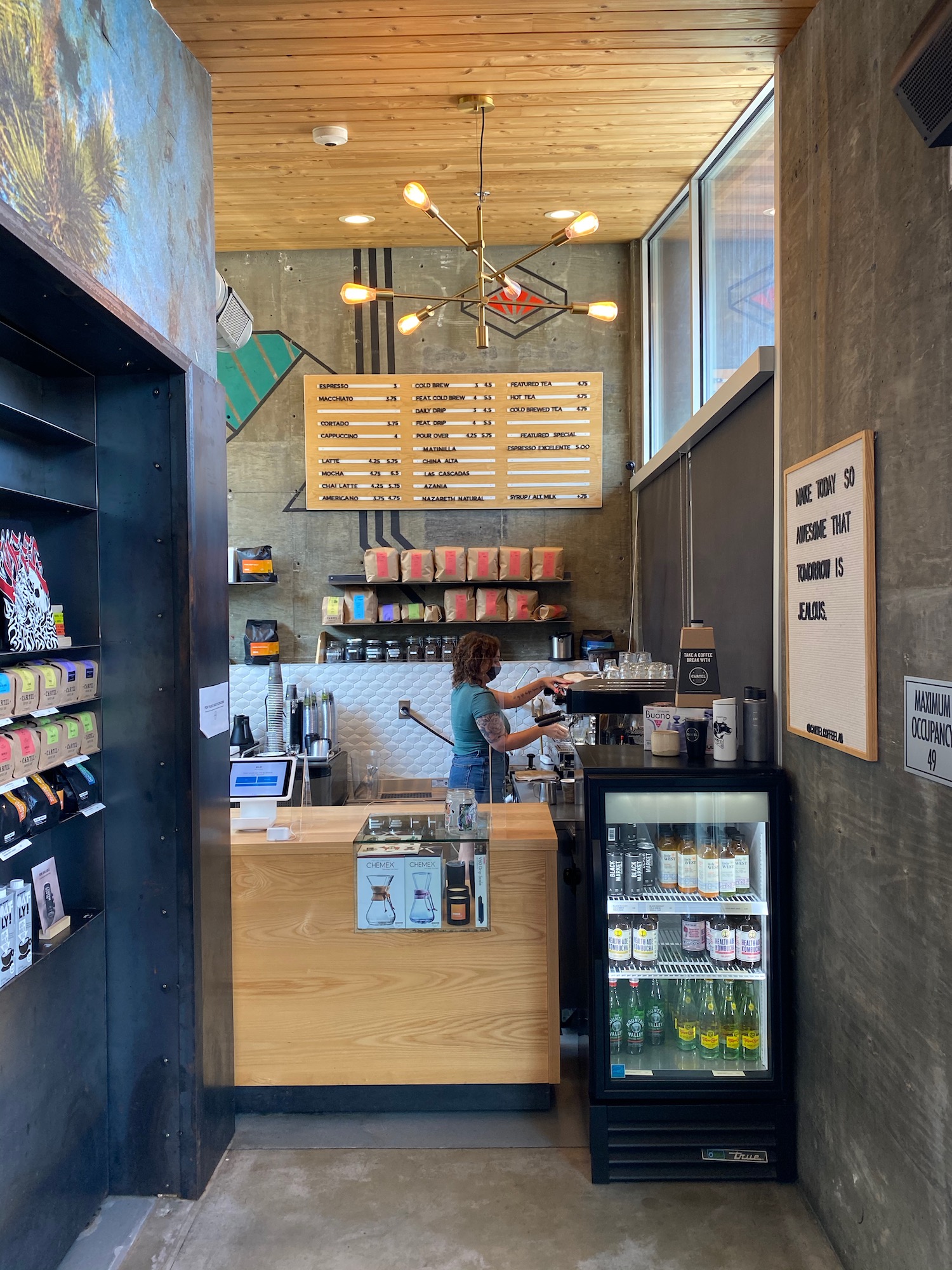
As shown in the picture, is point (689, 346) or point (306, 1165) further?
point (689, 346)

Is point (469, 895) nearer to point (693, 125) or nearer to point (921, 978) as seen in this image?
point (921, 978)

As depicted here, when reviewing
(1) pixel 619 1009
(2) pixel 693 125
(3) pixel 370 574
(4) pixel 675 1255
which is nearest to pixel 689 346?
(2) pixel 693 125

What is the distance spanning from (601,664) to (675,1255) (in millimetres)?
3214

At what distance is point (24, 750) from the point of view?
2166 mm

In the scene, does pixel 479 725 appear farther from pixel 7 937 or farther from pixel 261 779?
pixel 7 937

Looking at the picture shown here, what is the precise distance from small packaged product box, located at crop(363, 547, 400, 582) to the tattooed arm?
Answer: 5.67 ft

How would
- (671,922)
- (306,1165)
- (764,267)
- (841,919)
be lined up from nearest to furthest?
(841,919), (306,1165), (671,922), (764,267)

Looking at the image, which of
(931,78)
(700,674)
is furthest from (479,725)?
(931,78)

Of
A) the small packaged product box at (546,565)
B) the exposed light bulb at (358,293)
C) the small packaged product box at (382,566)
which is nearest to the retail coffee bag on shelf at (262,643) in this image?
the small packaged product box at (382,566)

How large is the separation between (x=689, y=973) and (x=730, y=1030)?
262 millimetres

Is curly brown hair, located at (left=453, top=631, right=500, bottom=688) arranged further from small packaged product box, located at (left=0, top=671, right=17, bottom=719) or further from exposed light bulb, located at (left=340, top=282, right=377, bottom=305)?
small packaged product box, located at (left=0, top=671, right=17, bottom=719)

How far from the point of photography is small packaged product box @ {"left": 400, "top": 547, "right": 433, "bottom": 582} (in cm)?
554

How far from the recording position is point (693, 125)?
3850mm

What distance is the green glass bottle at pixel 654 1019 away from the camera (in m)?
2.91
